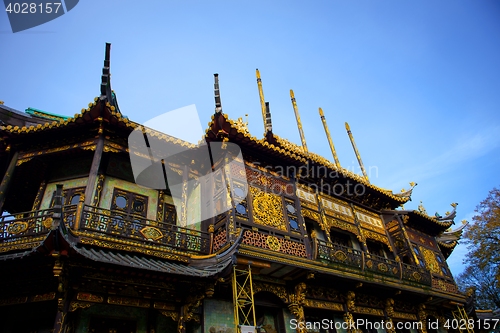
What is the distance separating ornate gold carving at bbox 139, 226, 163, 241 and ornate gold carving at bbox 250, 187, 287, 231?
2787mm

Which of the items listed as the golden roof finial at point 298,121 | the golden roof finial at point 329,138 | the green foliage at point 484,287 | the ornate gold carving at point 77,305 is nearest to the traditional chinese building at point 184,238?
the ornate gold carving at point 77,305

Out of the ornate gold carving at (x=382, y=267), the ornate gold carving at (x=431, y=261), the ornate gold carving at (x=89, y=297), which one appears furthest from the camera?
the ornate gold carving at (x=431, y=261)

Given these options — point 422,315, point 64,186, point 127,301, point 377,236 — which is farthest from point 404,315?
point 64,186

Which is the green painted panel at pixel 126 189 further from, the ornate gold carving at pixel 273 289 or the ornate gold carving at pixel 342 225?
the ornate gold carving at pixel 342 225

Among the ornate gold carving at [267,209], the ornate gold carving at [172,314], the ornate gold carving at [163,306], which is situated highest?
the ornate gold carving at [267,209]

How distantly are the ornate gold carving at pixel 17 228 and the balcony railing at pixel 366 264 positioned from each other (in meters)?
7.96

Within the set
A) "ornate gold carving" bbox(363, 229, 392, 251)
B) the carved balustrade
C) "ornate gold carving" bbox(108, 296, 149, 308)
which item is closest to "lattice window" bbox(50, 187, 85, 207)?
the carved balustrade

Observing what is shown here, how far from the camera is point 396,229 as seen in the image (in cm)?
1560

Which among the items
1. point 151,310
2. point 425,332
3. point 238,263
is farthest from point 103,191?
point 425,332

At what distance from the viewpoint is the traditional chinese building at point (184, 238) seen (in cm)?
786

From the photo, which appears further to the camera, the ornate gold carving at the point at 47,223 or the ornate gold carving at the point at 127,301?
the ornate gold carving at the point at 47,223

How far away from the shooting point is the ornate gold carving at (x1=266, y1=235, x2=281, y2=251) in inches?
385

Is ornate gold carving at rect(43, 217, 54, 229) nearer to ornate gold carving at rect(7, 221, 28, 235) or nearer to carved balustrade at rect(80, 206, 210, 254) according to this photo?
ornate gold carving at rect(7, 221, 28, 235)

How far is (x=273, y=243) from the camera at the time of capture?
9906 millimetres
